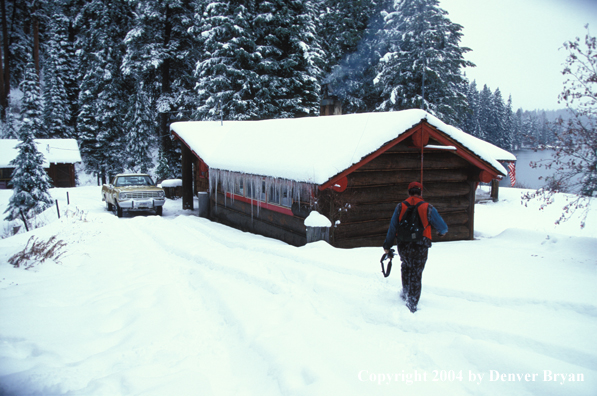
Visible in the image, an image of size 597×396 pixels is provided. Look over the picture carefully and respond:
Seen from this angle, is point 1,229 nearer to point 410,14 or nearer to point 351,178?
point 351,178

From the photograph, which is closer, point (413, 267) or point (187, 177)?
point (413, 267)

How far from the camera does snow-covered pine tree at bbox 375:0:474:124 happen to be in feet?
69.8

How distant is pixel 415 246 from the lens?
5059mm

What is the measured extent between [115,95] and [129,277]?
30.5 metres

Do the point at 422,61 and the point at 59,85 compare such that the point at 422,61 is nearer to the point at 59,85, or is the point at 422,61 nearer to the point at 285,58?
the point at 285,58

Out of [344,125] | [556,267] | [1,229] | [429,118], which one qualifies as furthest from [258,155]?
[1,229]

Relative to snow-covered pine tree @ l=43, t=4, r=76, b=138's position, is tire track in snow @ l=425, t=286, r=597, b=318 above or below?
below

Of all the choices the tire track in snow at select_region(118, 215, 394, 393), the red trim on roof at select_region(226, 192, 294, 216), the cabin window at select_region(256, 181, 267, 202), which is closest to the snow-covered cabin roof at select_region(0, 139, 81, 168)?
the red trim on roof at select_region(226, 192, 294, 216)

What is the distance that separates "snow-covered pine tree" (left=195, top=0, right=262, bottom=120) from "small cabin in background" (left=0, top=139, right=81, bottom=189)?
17.8m

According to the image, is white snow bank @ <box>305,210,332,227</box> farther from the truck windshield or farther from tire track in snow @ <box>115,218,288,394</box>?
the truck windshield

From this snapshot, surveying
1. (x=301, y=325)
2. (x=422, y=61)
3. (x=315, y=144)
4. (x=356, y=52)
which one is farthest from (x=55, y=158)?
(x=301, y=325)

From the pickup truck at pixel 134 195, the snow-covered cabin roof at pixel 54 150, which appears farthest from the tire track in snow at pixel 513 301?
the snow-covered cabin roof at pixel 54 150

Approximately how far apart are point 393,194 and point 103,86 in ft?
104

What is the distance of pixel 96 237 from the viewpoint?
1084cm
